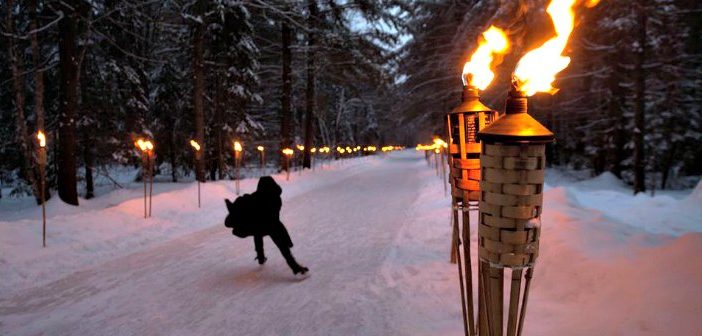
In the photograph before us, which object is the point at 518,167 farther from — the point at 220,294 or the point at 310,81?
the point at 310,81

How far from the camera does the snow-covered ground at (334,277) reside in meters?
4.51

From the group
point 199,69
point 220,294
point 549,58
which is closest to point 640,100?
point 220,294

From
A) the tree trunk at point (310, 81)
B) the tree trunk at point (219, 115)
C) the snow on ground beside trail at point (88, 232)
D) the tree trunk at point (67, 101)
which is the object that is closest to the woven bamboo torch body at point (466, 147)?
the snow on ground beside trail at point (88, 232)

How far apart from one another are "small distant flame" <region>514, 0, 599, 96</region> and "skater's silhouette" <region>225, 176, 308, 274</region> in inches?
194

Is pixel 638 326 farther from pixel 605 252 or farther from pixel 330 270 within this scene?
pixel 330 270

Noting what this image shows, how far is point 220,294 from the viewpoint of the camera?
5.98 metres

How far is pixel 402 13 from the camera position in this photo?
24.4m

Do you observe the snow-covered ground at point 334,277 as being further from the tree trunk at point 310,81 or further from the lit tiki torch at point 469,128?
the tree trunk at point 310,81

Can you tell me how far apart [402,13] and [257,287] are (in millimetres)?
21343

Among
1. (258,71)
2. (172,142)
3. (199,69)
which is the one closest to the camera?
(199,69)

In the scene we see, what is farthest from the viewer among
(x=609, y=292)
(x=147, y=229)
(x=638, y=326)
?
(x=147, y=229)

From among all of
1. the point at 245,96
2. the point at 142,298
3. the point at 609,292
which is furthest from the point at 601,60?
the point at 142,298

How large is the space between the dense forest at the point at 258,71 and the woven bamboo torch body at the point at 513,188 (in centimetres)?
1064

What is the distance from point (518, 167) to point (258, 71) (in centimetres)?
2624
